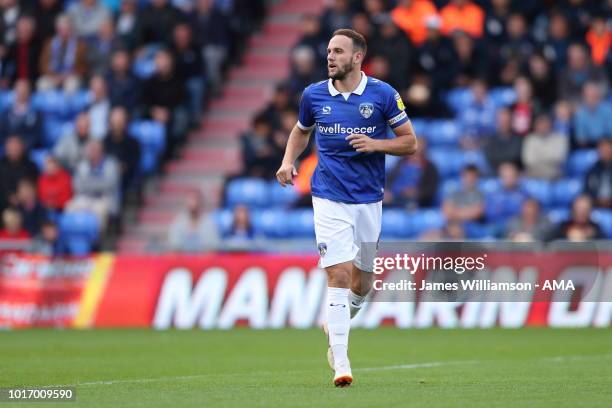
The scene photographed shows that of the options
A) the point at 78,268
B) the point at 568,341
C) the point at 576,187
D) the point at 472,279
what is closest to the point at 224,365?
the point at 472,279

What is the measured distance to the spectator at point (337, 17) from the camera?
75.4 feet

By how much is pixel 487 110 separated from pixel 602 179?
2.44 metres

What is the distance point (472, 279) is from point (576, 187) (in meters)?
9.00

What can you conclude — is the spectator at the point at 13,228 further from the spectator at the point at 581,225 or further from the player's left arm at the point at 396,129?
the player's left arm at the point at 396,129

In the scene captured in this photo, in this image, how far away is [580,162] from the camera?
20.5 meters

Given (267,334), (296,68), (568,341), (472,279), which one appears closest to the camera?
(472,279)

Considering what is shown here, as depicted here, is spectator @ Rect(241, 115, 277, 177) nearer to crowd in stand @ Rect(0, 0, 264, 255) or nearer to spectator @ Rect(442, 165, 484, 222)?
crowd in stand @ Rect(0, 0, 264, 255)

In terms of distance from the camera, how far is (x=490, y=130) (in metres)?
21.2

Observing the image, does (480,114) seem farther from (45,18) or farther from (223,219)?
(45,18)

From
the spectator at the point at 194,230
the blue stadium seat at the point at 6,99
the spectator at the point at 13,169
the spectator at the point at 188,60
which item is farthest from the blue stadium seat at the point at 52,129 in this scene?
the spectator at the point at 194,230

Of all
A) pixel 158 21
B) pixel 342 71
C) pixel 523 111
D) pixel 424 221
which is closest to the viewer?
pixel 342 71

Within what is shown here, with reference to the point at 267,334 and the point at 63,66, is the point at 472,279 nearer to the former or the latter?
the point at 267,334

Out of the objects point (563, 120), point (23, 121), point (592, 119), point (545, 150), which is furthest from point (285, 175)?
point (23, 121)

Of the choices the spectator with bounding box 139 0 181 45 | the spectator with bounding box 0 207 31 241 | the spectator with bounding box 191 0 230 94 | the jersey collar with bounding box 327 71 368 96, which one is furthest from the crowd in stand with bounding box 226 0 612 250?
the jersey collar with bounding box 327 71 368 96
